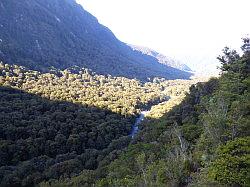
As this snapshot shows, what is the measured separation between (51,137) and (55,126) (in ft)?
19.7

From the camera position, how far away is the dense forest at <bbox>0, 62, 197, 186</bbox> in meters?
82.0

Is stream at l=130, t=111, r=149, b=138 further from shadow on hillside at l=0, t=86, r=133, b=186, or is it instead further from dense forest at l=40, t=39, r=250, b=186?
dense forest at l=40, t=39, r=250, b=186

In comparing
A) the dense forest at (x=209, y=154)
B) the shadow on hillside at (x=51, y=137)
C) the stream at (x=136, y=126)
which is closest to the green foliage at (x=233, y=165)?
the dense forest at (x=209, y=154)

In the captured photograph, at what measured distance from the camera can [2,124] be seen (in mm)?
101375

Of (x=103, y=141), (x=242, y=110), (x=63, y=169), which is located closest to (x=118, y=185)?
(x=242, y=110)

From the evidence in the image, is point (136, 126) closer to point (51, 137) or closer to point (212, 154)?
point (51, 137)

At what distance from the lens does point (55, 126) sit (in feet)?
349

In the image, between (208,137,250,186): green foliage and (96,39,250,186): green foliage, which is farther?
(96,39,250,186): green foliage

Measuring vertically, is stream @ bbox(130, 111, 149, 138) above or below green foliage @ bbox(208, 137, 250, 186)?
below

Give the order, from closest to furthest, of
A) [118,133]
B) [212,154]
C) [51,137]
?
[212,154]
[51,137]
[118,133]

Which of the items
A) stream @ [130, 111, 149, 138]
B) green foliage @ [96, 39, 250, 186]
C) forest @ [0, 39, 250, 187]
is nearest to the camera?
green foliage @ [96, 39, 250, 186]

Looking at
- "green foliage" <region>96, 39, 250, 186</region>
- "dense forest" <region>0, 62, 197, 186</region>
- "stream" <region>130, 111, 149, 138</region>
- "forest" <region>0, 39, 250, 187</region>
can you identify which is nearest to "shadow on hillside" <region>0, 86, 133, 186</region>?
"dense forest" <region>0, 62, 197, 186</region>

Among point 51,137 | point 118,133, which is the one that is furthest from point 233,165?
point 118,133

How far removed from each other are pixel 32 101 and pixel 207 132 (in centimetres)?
9344
